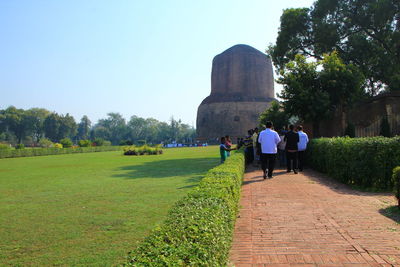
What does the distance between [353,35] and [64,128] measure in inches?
2439

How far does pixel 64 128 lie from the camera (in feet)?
221

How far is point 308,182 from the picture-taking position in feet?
24.0

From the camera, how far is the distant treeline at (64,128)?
63.9m

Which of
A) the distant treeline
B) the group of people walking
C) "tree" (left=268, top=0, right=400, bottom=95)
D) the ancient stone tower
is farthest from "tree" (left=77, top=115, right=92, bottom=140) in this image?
the group of people walking

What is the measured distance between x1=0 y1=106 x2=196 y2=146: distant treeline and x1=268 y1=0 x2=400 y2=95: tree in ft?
117

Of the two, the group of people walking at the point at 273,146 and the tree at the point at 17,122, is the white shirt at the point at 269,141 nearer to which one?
the group of people walking at the point at 273,146

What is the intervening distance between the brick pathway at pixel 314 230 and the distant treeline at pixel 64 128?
1809 inches

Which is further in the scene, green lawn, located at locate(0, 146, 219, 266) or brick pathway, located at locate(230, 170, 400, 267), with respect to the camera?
green lawn, located at locate(0, 146, 219, 266)

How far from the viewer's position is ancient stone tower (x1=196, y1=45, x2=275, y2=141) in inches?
2020

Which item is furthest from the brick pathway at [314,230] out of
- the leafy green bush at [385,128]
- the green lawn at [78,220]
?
the leafy green bush at [385,128]

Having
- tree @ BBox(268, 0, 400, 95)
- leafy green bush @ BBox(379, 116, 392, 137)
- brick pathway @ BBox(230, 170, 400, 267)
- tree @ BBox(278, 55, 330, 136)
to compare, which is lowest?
brick pathway @ BBox(230, 170, 400, 267)

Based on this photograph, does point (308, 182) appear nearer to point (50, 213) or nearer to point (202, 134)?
point (50, 213)

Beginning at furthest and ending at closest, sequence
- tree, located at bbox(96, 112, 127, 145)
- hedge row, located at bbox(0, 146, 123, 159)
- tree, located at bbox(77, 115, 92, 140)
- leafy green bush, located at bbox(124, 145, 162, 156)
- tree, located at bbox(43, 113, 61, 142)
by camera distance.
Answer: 1. tree, located at bbox(77, 115, 92, 140)
2. tree, located at bbox(96, 112, 127, 145)
3. tree, located at bbox(43, 113, 61, 142)
4. hedge row, located at bbox(0, 146, 123, 159)
5. leafy green bush, located at bbox(124, 145, 162, 156)

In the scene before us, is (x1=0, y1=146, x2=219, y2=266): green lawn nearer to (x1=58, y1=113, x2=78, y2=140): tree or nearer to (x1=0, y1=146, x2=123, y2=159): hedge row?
(x1=0, y1=146, x2=123, y2=159): hedge row
